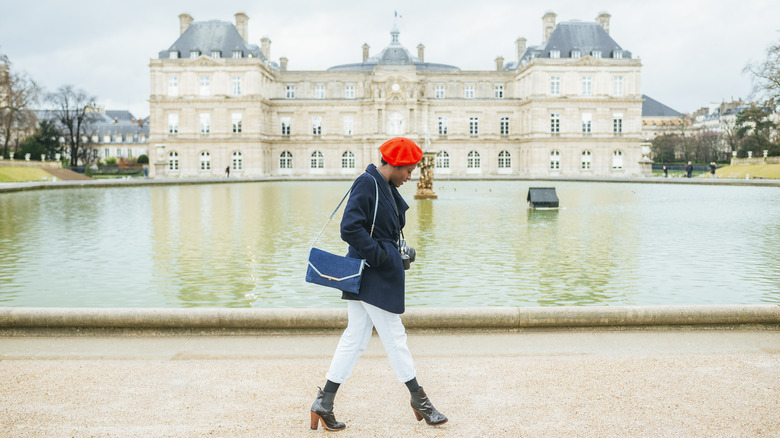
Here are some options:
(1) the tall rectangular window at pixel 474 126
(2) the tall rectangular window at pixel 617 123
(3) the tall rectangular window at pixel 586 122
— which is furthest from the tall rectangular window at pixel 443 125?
(2) the tall rectangular window at pixel 617 123

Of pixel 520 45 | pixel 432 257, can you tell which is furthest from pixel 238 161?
pixel 432 257

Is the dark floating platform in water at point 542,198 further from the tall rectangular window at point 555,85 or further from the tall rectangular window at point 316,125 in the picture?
the tall rectangular window at point 316,125

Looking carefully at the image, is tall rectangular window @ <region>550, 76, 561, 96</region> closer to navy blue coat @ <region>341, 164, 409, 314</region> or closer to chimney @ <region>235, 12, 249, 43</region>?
chimney @ <region>235, 12, 249, 43</region>

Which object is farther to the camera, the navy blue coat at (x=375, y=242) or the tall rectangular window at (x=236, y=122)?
the tall rectangular window at (x=236, y=122)

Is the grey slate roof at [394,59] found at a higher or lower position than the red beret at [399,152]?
higher

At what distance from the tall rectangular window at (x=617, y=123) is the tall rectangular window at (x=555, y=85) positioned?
655 cm

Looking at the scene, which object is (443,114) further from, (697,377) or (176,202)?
(697,377)

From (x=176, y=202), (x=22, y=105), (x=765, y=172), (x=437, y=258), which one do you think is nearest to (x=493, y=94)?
(x=765, y=172)

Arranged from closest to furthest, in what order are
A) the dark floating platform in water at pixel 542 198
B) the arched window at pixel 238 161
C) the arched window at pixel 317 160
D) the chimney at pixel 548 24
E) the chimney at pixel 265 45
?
the dark floating platform in water at pixel 542 198
the arched window at pixel 238 161
the chimney at pixel 548 24
the arched window at pixel 317 160
the chimney at pixel 265 45

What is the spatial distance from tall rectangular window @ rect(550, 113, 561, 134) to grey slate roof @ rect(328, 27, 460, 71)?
50.7 ft

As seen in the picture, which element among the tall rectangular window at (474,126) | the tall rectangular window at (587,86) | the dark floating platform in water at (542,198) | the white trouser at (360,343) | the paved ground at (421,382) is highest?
the tall rectangular window at (587,86)

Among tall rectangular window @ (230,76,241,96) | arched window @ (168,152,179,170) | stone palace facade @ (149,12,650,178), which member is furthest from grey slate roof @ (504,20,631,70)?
arched window @ (168,152,179,170)

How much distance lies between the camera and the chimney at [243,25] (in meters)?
72.9

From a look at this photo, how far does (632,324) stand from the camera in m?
7.25
